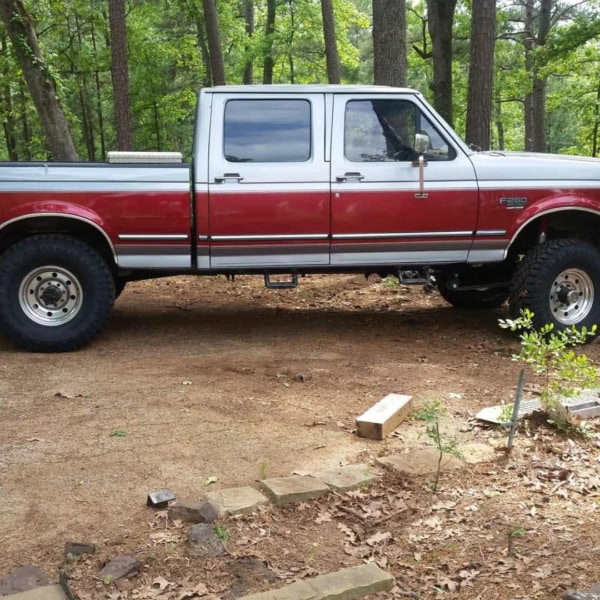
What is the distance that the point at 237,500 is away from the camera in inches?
125

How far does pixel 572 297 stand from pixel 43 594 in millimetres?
5241

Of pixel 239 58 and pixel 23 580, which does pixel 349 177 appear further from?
pixel 239 58

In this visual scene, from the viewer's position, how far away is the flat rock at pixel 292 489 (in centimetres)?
321

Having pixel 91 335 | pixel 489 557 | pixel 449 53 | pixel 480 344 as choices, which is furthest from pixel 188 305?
pixel 449 53

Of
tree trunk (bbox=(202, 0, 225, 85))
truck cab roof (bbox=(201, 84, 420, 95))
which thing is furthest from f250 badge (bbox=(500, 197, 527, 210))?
tree trunk (bbox=(202, 0, 225, 85))

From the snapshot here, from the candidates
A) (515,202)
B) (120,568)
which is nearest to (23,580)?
(120,568)

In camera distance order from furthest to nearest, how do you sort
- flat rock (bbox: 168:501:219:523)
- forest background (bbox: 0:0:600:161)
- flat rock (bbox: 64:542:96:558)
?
forest background (bbox: 0:0:600:161) < flat rock (bbox: 168:501:219:523) < flat rock (bbox: 64:542:96:558)

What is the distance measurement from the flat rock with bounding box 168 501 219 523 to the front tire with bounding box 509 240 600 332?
3970 mm

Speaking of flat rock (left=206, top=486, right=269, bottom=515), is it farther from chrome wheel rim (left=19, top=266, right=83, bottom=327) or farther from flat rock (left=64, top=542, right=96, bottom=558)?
chrome wheel rim (left=19, top=266, right=83, bottom=327)

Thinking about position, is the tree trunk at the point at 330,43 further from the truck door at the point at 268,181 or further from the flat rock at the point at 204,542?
the flat rock at the point at 204,542

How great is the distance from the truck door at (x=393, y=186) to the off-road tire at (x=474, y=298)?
1.53 meters

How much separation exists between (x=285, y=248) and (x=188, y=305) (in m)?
2.24

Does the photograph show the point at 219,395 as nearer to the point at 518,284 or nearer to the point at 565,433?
the point at 565,433

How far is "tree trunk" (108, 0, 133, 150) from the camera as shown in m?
11.5
